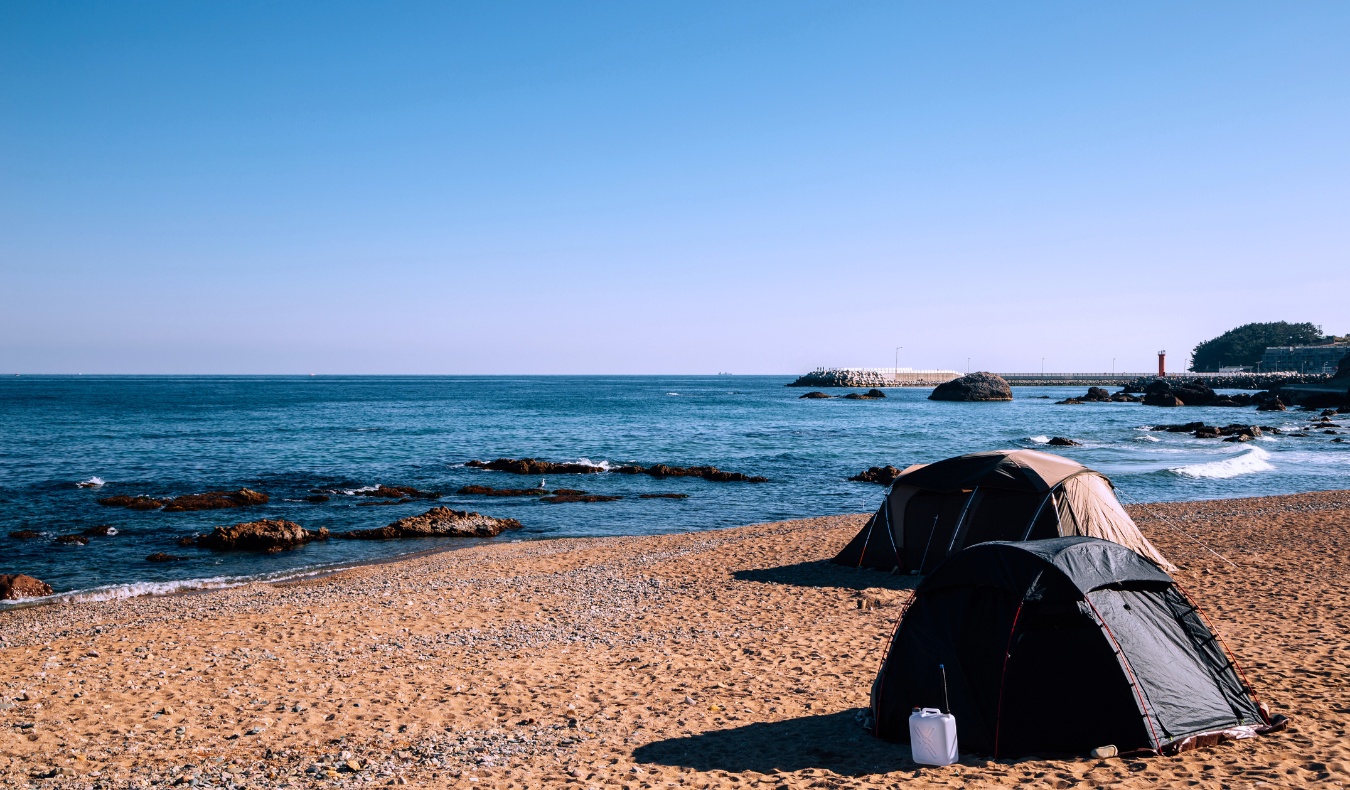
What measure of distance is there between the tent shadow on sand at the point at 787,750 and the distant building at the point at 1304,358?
174 metres

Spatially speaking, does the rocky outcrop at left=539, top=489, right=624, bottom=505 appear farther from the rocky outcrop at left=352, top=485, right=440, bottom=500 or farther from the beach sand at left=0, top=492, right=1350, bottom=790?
the beach sand at left=0, top=492, right=1350, bottom=790

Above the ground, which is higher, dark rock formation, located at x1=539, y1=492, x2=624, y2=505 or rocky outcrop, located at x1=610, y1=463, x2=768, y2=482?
rocky outcrop, located at x1=610, y1=463, x2=768, y2=482

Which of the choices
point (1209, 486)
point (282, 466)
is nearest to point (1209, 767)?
point (1209, 486)

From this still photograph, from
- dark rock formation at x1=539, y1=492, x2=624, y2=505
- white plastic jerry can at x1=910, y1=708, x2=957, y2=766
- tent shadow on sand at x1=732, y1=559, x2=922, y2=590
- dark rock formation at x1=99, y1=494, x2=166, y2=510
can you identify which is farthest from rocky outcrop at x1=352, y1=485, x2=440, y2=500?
white plastic jerry can at x1=910, y1=708, x2=957, y2=766

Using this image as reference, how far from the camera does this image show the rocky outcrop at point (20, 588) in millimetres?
17828

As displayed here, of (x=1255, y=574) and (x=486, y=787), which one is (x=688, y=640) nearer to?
(x=486, y=787)

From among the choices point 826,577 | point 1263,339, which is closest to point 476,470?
point 826,577

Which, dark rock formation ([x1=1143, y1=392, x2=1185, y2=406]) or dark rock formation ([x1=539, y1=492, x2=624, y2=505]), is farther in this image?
dark rock formation ([x1=1143, y1=392, x2=1185, y2=406])

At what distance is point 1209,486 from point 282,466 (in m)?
42.1

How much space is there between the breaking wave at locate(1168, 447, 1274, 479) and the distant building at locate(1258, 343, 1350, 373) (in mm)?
130953

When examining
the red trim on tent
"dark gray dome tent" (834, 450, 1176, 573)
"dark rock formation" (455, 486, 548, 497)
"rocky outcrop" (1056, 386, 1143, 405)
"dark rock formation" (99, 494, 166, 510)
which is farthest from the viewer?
"rocky outcrop" (1056, 386, 1143, 405)

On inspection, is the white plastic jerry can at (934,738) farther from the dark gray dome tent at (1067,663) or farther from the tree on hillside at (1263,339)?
the tree on hillside at (1263,339)

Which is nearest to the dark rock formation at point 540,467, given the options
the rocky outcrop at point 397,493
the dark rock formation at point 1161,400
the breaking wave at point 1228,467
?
the rocky outcrop at point 397,493

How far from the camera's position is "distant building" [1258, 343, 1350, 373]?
154 meters
